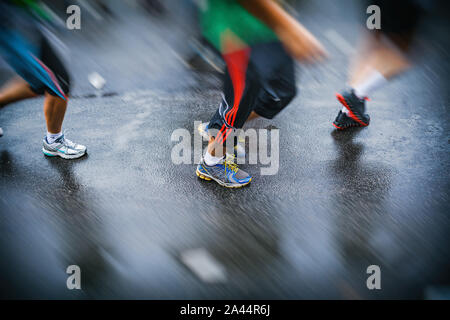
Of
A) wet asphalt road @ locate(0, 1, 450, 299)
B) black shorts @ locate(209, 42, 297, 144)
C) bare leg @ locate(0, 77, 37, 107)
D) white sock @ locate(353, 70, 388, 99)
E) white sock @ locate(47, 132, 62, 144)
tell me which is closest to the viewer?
wet asphalt road @ locate(0, 1, 450, 299)

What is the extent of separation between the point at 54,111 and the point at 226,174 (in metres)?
1.44

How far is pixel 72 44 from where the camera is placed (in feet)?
16.6

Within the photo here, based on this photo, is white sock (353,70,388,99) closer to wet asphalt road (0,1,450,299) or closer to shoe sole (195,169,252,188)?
wet asphalt road (0,1,450,299)

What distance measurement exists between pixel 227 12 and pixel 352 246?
1.53 m

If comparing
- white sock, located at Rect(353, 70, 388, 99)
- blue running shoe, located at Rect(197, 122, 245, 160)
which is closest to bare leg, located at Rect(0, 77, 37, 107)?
blue running shoe, located at Rect(197, 122, 245, 160)

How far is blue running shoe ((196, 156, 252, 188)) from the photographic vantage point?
2605 millimetres

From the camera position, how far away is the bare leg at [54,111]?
8.92 ft

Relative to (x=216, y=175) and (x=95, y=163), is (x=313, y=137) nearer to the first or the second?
(x=216, y=175)

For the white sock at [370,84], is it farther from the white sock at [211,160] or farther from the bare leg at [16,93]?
the bare leg at [16,93]

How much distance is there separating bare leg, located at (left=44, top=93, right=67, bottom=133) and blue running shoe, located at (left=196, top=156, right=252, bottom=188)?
1.20 metres

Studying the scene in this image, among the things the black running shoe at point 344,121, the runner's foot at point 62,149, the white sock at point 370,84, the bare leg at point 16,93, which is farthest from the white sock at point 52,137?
the white sock at point 370,84

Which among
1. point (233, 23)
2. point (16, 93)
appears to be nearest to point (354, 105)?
point (233, 23)

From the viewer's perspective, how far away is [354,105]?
3107 millimetres
